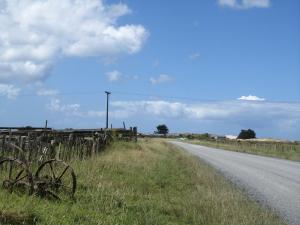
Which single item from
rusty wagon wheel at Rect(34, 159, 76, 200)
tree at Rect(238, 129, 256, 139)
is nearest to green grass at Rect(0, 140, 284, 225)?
rusty wagon wheel at Rect(34, 159, 76, 200)

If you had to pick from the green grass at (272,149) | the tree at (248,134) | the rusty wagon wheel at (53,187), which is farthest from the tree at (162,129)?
the rusty wagon wheel at (53,187)

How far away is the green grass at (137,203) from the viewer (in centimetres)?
966

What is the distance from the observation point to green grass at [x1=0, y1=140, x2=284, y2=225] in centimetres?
966

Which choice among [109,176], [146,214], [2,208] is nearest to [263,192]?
[109,176]

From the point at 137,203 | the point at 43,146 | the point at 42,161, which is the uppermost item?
the point at 43,146

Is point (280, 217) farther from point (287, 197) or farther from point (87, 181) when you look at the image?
point (87, 181)

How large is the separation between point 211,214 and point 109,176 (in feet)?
18.7

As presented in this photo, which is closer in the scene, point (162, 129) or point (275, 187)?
point (275, 187)

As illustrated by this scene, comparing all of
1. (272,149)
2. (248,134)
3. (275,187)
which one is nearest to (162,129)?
(248,134)

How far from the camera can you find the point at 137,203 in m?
12.9

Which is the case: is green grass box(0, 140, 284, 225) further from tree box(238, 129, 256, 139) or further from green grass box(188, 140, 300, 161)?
tree box(238, 129, 256, 139)

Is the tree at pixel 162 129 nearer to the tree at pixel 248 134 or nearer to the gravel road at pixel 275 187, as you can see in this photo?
the tree at pixel 248 134

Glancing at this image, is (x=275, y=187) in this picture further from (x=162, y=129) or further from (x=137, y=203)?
(x=162, y=129)

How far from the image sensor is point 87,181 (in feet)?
48.9
